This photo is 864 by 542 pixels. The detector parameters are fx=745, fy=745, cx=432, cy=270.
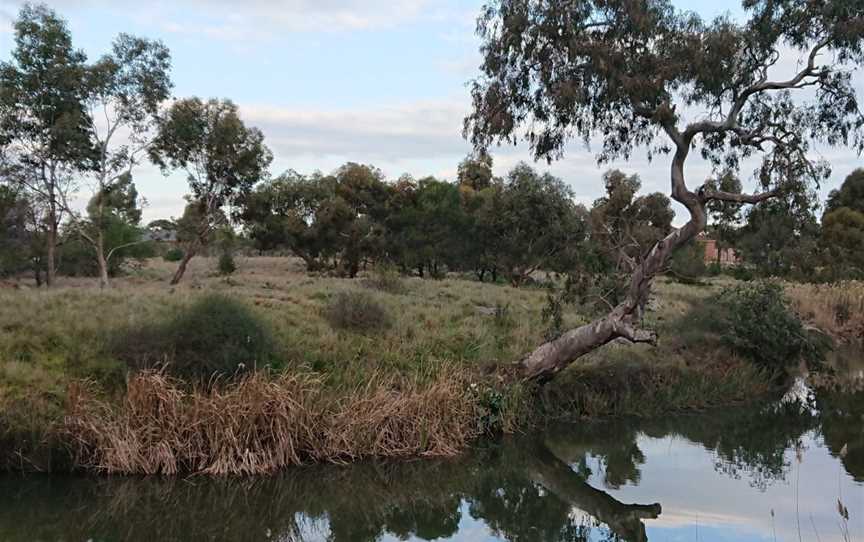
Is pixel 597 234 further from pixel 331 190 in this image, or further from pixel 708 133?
pixel 331 190

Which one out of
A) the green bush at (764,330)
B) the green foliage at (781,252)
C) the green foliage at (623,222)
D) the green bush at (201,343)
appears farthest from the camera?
the green foliage at (781,252)

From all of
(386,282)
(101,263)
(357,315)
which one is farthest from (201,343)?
(101,263)

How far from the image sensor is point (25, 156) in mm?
26719

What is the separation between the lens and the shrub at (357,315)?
679 inches

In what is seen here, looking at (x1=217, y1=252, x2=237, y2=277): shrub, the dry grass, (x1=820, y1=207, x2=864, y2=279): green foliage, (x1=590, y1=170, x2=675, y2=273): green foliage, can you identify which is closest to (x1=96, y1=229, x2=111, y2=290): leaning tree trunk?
(x1=217, y1=252, x2=237, y2=277): shrub

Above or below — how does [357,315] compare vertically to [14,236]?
below

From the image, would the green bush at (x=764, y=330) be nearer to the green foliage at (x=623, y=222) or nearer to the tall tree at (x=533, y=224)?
the green foliage at (x=623, y=222)

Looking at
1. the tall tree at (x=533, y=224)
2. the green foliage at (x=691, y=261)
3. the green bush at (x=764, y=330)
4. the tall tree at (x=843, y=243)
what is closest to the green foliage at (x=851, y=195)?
the tall tree at (x=843, y=243)

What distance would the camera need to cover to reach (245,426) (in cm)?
1119

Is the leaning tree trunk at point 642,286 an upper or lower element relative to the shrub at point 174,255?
upper

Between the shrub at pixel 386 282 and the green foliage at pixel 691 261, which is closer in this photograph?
the shrub at pixel 386 282

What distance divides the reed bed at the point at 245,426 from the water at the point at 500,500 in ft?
0.98

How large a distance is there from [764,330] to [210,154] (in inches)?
942

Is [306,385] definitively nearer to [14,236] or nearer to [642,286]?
[642,286]
